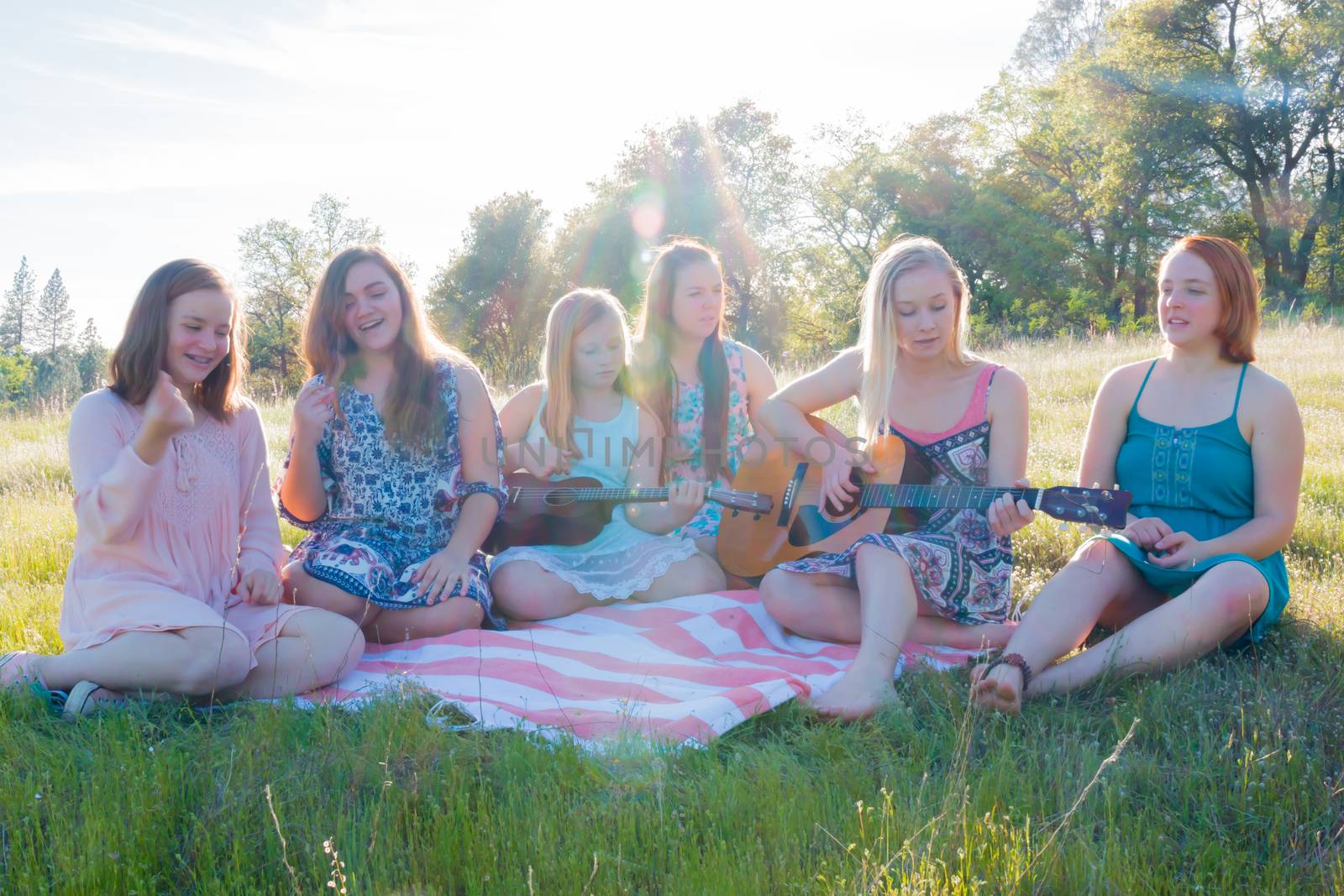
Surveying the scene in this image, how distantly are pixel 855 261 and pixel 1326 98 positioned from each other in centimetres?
1325

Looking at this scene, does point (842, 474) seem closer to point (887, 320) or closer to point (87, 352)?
point (887, 320)

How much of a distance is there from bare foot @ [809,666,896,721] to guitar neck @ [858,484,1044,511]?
76 cm

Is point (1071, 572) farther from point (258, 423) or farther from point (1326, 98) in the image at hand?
point (1326, 98)

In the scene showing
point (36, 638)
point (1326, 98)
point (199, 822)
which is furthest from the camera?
point (1326, 98)

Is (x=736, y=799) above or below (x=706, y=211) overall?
below

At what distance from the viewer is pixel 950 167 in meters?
29.1

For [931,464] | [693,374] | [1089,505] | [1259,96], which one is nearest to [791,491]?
[931,464]

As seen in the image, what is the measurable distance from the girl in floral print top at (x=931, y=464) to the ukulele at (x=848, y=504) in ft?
0.22

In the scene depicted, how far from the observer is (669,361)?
15.1 feet

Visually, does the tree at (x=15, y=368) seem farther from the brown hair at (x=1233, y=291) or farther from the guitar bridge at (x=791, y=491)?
the brown hair at (x=1233, y=291)

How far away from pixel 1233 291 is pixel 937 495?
3.86ft

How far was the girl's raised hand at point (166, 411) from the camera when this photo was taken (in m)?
2.61

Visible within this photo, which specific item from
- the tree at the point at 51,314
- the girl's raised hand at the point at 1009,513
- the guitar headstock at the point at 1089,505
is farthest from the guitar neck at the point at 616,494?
the tree at the point at 51,314

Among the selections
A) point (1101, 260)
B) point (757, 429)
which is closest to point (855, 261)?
point (1101, 260)
